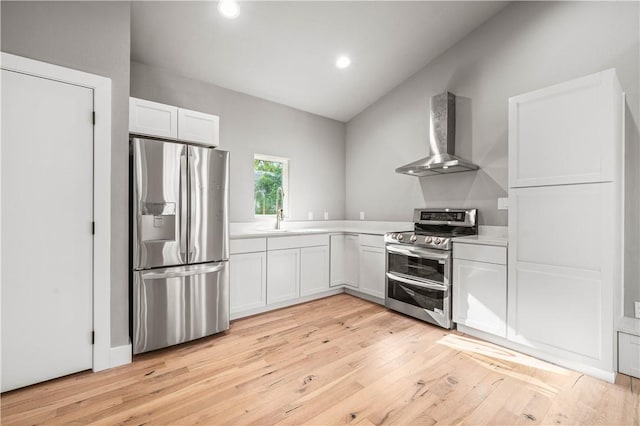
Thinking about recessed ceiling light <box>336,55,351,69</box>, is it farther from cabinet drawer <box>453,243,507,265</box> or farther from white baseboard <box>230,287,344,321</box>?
white baseboard <box>230,287,344,321</box>

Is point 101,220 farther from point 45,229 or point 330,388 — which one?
point 330,388

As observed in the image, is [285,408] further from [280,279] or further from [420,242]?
[420,242]

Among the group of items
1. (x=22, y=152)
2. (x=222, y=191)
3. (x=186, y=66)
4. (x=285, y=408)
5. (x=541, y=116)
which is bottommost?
(x=285, y=408)

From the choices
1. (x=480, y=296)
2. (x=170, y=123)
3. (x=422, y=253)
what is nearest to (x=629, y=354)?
(x=480, y=296)

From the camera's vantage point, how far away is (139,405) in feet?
5.85

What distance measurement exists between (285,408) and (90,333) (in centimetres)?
158

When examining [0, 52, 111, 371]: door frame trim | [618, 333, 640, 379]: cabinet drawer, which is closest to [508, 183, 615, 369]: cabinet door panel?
[618, 333, 640, 379]: cabinet drawer

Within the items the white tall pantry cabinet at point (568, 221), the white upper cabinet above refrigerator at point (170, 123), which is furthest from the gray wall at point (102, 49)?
the white tall pantry cabinet at point (568, 221)

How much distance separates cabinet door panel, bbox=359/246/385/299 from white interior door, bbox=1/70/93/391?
2877 millimetres

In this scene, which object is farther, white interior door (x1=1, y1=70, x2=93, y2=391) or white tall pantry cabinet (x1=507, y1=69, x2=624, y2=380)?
white tall pantry cabinet (x1=507, y1=69, x2=624, y2=380)

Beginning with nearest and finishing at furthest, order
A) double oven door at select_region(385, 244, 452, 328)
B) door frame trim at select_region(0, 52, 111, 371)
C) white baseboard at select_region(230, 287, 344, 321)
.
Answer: door frame trim at select_region(0, 52, 111, 371)
double oven door at select_region(385, 244, 452, 328)
white baseboard at select_region(230, 287, 344, 321)

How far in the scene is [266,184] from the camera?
164 inches

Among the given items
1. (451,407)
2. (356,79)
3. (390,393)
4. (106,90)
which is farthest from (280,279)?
(356,79)

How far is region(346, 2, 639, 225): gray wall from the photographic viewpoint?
8.50ft
